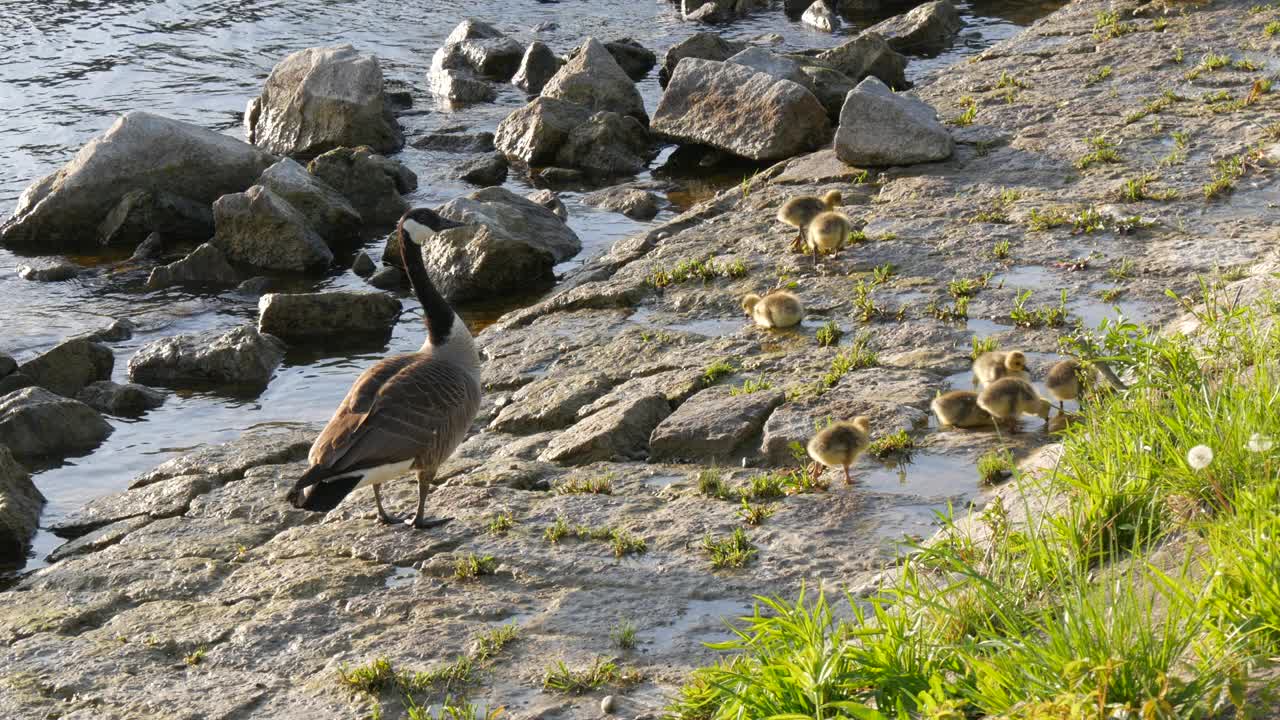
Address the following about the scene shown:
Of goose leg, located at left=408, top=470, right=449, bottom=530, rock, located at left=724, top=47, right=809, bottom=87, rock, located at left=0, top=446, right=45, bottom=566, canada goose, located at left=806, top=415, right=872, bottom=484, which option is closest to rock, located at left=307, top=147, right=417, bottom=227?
rock, located at left=724, top=47, right=809, bottom=87

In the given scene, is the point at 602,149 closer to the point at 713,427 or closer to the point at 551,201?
the point at 551,201

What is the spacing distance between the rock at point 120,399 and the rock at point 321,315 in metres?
1.55

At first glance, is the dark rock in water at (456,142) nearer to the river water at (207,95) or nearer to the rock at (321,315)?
the river water at (207,95)

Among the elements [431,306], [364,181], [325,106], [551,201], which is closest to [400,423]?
[431,306]

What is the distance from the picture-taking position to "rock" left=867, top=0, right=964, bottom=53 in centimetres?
2069

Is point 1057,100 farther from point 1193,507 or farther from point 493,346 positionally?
point 1193,507

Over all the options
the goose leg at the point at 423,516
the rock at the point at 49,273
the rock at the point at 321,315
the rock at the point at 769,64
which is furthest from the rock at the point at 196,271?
the goose leg at the point at 423,516

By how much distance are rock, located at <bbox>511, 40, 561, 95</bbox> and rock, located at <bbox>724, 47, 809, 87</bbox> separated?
16.5ft

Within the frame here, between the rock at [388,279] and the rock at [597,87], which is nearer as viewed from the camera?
the rock at [388,279]

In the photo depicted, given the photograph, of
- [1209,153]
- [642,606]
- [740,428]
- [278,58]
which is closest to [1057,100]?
[1209,153]

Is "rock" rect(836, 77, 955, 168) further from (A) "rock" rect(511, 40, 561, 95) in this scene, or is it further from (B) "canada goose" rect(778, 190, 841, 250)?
(A) "rock" rect(511, 40, 561, 95)

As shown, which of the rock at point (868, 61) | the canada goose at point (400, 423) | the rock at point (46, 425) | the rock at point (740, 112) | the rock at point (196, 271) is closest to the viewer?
the canada goose at point (400, 423)

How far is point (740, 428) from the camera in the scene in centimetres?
777

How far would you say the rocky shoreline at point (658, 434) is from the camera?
232 inches
